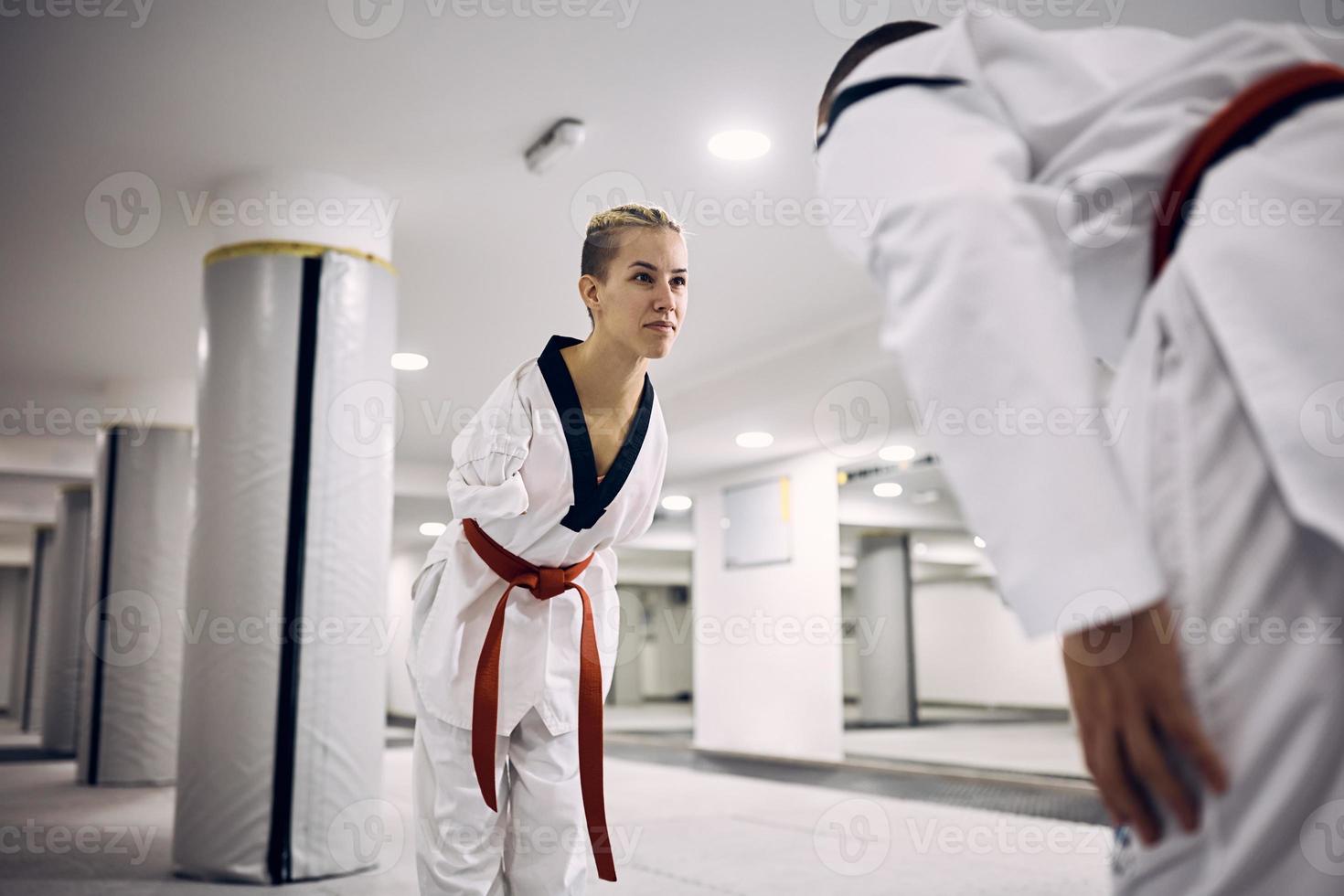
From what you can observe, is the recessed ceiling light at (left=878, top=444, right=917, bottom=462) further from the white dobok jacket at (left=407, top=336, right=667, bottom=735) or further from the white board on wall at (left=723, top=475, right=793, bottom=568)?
the white dobok jacket at (left=407, top=336, right=667, bottom=735)

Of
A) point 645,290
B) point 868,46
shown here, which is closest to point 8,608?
point 645,290

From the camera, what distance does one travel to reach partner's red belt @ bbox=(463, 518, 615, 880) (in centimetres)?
192

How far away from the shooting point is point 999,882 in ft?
12.1

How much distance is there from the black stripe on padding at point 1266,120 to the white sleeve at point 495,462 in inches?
49.9

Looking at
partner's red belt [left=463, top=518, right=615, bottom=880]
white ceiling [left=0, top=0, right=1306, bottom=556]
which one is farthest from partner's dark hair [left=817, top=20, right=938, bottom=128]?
white ceiling [left=0, top=0, right=1306, bottom=556]

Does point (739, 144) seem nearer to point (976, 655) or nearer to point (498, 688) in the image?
point (498, 688)

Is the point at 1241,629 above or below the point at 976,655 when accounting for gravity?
above

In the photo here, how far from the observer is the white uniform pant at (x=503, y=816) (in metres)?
1.92

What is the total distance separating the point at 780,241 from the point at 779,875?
9.60ft

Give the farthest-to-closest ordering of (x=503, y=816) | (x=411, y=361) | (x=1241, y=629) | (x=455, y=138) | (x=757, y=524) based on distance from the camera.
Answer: (x=757, y=524), (x=411, y=361), (x=455, y=138), (x=503, y=816), (x=1241, y=629)

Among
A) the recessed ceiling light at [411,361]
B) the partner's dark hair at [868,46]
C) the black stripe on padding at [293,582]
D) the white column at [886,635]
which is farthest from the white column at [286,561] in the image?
the white column at [886,635]

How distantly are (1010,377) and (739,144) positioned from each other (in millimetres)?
3541

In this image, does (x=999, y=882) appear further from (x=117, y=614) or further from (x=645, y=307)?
(x=117, y=614)

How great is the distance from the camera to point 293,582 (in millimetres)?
3869
